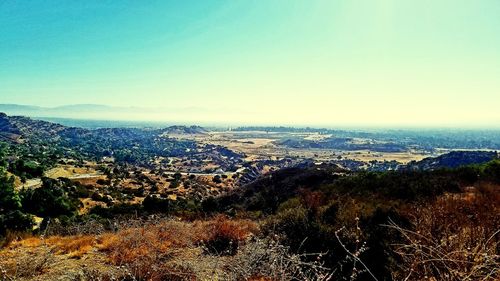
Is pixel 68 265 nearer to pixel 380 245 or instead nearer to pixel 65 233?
pixel 65 233

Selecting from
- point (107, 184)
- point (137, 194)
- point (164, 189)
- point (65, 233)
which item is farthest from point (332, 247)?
point (107, 184)

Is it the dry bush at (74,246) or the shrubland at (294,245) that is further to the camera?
the dry bush at (74,246)

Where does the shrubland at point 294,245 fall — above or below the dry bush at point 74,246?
above

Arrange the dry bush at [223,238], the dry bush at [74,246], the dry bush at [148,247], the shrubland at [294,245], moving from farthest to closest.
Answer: the dry bush at [223,238], the dry bush at [74,246], the dry bush at [148,247], the shrubland at [294,245]

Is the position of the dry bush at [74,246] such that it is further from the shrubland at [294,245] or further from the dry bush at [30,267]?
the dry bush at [30,267]

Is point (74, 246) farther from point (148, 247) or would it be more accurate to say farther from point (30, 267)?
point (30, 267)

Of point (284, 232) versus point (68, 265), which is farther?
point (284, 232)

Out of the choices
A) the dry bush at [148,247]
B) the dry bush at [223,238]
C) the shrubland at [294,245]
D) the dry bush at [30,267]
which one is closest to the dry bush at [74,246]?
the shrubland at [294,245]

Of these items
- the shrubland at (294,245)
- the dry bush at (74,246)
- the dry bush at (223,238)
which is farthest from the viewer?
the dry bush at (223,238)

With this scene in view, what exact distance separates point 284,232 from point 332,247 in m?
1.35

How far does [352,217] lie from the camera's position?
8.46 m

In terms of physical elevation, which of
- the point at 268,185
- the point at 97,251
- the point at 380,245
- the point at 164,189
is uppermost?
the point at 380,245

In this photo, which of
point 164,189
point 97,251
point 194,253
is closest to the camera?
point 194,253

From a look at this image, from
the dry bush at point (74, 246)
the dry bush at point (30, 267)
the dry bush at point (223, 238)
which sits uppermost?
the dry bush at point (30, 267)
